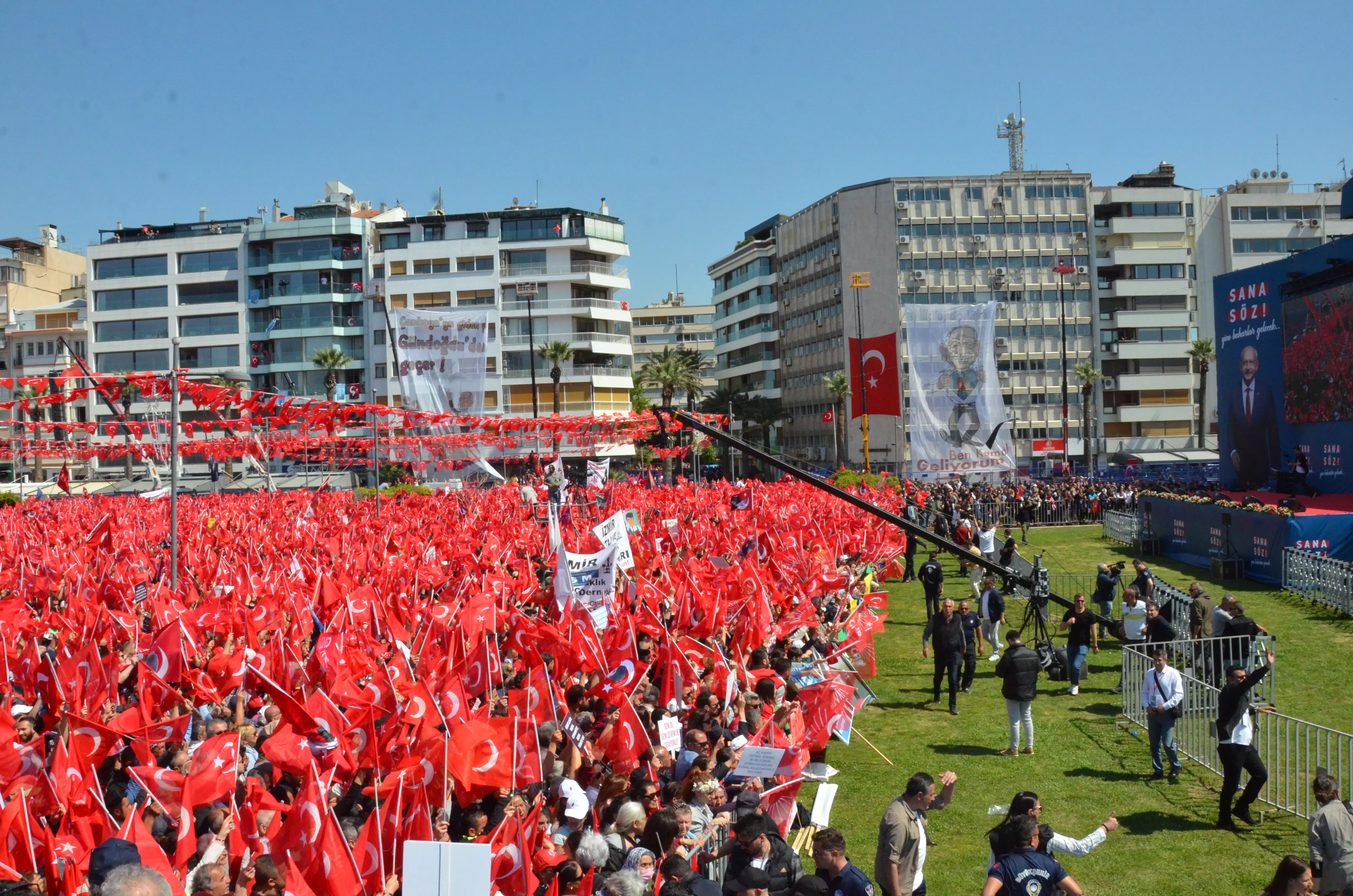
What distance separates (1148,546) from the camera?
Answer: 31.5 meters

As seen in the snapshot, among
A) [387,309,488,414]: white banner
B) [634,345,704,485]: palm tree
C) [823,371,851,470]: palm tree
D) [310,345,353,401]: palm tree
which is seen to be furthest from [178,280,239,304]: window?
[823,371,851,470]: palm tree

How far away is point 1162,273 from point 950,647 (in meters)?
72.1

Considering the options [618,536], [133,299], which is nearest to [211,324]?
[133,299]

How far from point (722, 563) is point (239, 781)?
31.2 feet

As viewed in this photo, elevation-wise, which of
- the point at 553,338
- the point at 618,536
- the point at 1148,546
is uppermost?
the point at 553,338

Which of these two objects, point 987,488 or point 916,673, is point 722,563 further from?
point 987,488

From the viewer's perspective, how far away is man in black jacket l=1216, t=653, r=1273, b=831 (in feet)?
32.6

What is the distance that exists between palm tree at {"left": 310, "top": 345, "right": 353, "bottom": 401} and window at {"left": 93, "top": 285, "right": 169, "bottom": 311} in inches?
537

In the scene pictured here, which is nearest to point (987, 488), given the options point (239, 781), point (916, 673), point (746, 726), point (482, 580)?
point (916, 673)

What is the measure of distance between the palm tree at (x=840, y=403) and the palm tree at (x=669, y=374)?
32.6ft

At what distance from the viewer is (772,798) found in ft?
27.8

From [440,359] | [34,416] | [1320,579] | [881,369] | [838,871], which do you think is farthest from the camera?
[34,416]

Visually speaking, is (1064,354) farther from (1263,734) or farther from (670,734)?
(670,734)

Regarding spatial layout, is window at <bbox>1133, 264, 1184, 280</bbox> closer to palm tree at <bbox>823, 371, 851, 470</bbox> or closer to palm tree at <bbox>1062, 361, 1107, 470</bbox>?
palm tree at <bbox>1062, 361, 1107, 470</bbox>
